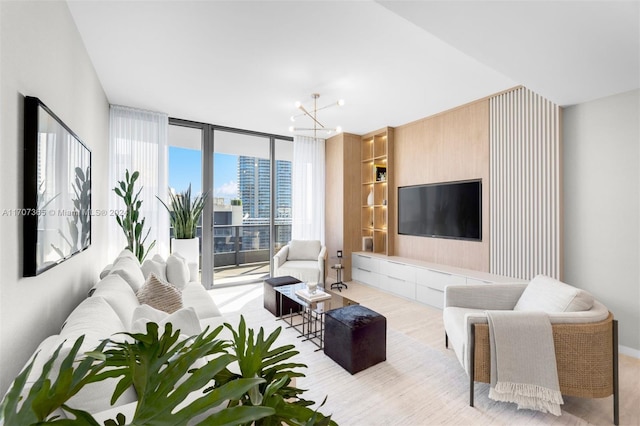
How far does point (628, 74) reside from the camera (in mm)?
2350

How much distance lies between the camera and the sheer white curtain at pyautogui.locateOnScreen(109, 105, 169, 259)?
377 cm

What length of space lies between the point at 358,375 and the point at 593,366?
155 cm

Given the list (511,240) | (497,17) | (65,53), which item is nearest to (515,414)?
(511,240)

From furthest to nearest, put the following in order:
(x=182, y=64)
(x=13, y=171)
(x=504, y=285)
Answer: (x=182, y=64) < (x=504, y=285) < (x=13, y=171)

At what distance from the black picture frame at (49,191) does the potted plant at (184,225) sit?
185cm

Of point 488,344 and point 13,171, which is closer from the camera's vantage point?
point 13,171

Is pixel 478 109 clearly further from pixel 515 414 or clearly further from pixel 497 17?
pixel 515 414

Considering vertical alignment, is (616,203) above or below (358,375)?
above

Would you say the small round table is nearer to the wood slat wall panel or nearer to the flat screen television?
the flat screen television

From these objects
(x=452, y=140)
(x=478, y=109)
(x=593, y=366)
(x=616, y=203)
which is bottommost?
(x=593, y=366)

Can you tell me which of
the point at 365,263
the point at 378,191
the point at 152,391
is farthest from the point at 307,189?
the point at 152,391

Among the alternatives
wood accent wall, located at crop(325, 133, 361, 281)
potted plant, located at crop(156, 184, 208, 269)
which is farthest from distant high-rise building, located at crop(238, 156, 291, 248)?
potted plant, located at crop(156, 184, 208, 269)

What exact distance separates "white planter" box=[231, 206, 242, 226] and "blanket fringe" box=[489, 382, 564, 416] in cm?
425

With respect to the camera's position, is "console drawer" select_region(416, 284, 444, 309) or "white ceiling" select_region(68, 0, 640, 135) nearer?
"white ceiling" select_region(68, 0, 640, 135)
